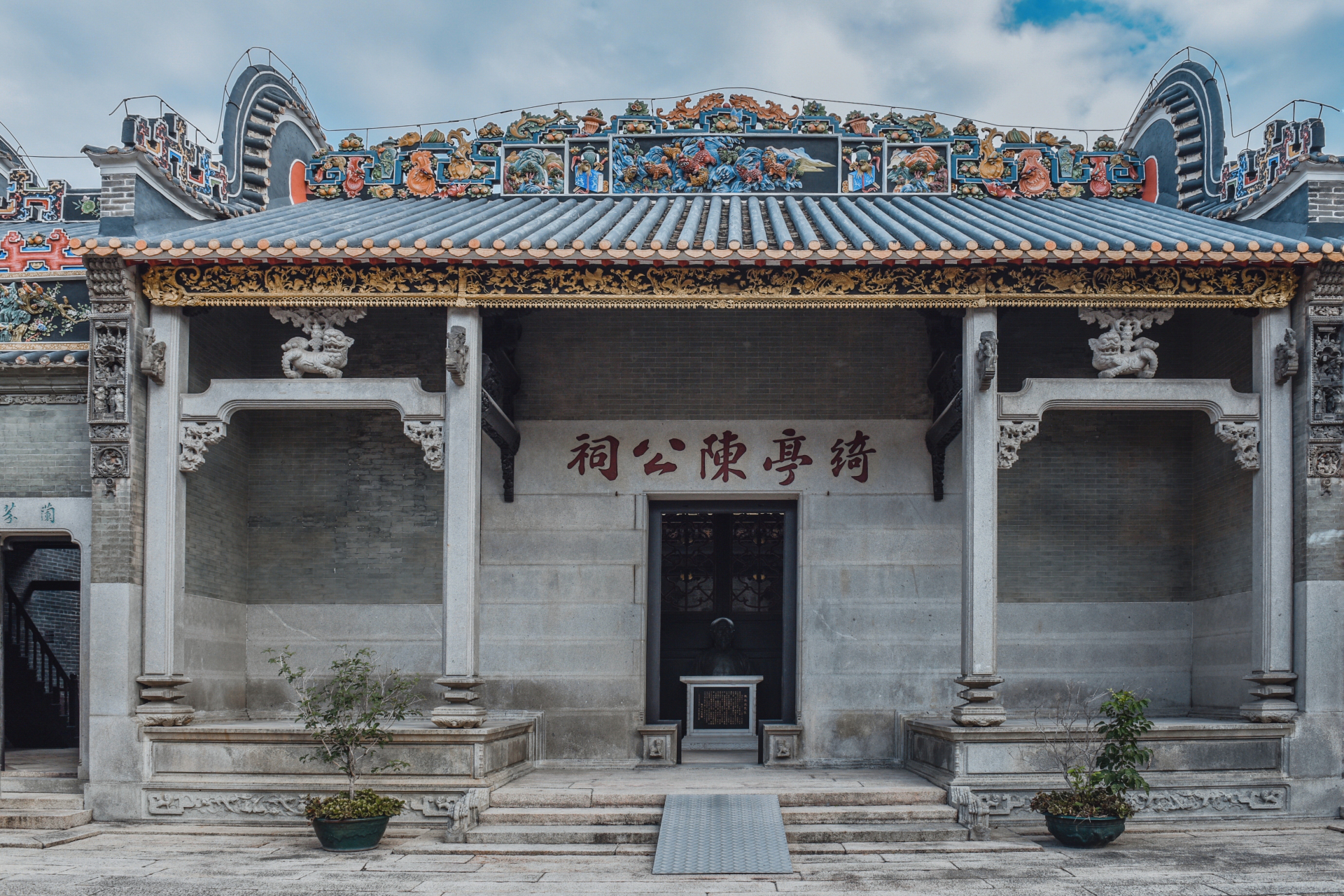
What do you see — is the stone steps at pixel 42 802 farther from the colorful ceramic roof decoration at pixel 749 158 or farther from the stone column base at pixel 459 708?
the colorful ceramic roof decoration at pixel 749 158

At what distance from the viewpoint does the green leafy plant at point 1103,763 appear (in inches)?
324

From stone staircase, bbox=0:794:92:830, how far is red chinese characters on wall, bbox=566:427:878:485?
4790 mm

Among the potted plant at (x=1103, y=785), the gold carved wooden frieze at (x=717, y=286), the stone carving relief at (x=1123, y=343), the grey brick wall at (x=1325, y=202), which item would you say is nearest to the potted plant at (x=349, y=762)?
the gold carved wooden frieze at (x=717, y=286)

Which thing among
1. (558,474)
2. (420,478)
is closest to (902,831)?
(558,474)

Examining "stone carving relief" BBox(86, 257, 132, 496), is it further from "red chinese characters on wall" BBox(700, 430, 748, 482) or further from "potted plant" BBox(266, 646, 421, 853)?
"red chinese characters on wall" BBox(700, 430, 748, 482)

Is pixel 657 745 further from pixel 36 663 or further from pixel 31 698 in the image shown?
pixel 36 663

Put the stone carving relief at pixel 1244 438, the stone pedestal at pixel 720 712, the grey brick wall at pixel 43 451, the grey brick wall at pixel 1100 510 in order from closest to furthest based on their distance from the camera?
the stone carving relief at pixel 1244 438 < the grey brick wall at pixel 43 451 < the grey brick wall at pixel 1100 510 < the stone pedestal at pixel 720 712

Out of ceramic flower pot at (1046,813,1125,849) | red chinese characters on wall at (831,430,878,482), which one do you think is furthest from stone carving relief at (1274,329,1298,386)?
ceramic flower pot at (1046,813,1125,849)

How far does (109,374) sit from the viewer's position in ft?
31.2

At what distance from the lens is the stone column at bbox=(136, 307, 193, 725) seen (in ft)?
30.8

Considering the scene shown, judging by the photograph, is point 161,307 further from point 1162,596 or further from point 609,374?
point 1162,596

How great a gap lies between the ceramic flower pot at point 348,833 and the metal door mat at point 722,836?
1.86 meters

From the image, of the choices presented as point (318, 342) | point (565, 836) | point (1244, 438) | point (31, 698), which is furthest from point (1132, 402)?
point (31, 698)

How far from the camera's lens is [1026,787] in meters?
8.93
